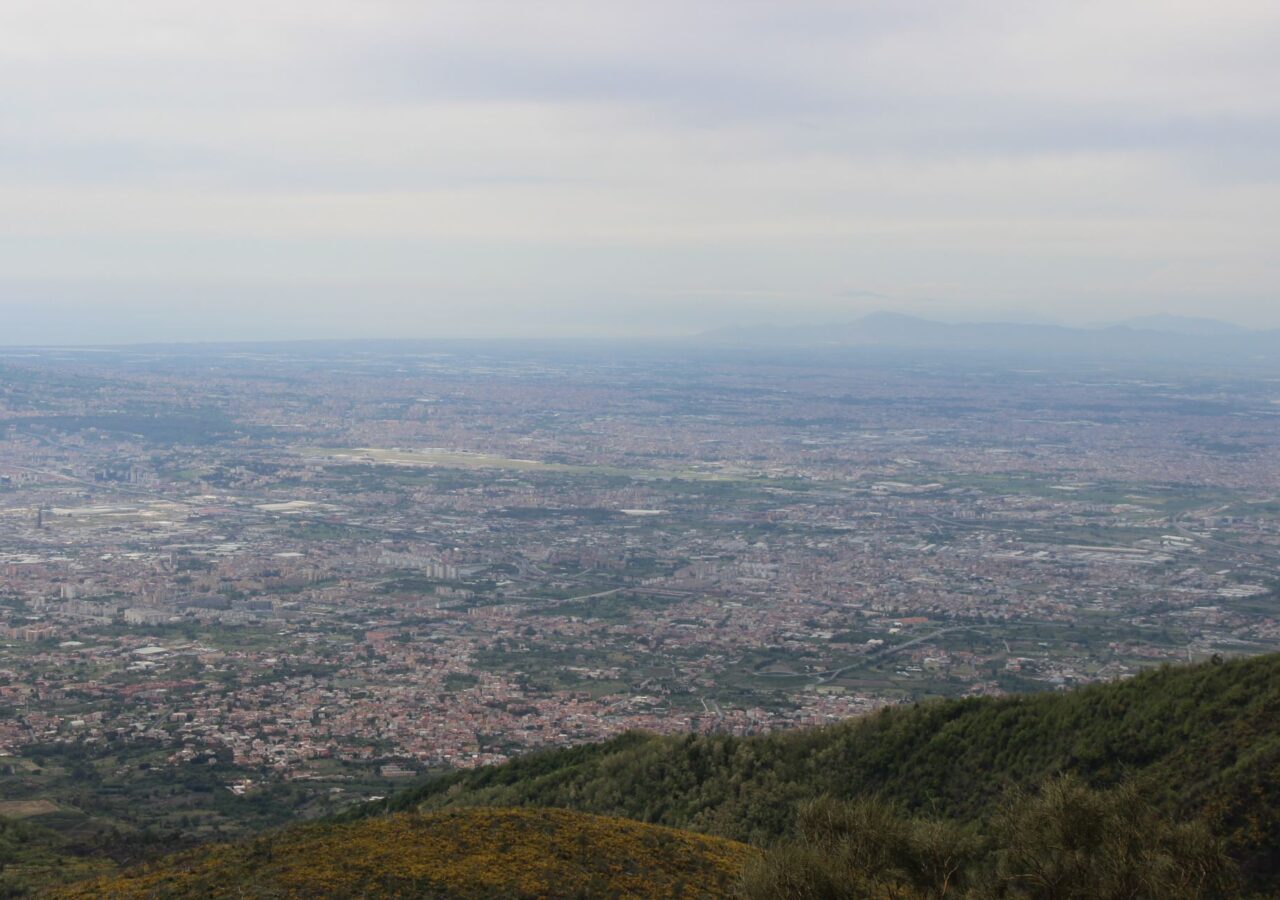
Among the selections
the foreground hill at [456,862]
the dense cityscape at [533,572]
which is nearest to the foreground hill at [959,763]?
the foreground hill at [456,862]

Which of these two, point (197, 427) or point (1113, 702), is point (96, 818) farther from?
point (197, 427)

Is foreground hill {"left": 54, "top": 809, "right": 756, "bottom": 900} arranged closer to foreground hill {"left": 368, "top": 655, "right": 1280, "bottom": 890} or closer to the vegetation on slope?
foreground hill {"left": 368, "top": 655, "right": 1280, "bottom": 890}

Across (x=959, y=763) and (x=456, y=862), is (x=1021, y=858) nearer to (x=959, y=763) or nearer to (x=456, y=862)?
(x=456, y=862)

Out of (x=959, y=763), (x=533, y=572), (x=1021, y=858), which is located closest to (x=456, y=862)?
(x=1021, y=858)

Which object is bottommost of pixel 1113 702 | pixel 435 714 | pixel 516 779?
pixel 435 714

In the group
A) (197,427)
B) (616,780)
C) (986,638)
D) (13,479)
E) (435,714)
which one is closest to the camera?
(616,780)

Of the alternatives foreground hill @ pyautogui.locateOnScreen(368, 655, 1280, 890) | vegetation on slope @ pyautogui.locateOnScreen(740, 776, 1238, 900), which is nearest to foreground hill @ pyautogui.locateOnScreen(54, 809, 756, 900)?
foreground hill @ pyautogui.locateOnScreen(368, 655, 1280, 890)

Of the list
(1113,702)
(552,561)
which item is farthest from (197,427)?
(1113,702)
